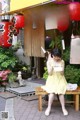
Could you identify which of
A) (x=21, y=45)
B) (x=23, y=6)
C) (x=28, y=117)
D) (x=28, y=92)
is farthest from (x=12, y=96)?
(x=21, y=45)

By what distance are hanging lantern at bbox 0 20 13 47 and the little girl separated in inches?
145

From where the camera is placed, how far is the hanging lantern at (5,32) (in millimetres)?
11703

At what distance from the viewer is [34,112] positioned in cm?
851

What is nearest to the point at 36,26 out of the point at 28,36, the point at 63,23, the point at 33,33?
the point at 33,33

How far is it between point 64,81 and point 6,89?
12.3 feet

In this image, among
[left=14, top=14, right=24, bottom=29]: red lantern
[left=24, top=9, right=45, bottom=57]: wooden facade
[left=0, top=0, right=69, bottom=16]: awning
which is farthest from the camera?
[left=24, top=9, right=45, bottom=57]: wooden facade

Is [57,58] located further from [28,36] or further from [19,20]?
[28,36]

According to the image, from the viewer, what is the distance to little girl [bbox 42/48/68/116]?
824cm

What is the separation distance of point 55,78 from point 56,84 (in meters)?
0.18

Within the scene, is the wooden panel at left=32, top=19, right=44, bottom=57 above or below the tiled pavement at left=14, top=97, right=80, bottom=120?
above

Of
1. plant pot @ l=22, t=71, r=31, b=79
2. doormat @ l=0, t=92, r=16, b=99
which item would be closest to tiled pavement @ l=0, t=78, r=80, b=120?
doormat @ l=0, t=92, r=16, b=99

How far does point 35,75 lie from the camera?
1423 centimetres

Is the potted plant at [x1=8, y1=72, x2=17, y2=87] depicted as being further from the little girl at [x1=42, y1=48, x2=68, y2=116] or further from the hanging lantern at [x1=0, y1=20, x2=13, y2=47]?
the little girl at [x1=42, y1=48, x2=68, y2=116]

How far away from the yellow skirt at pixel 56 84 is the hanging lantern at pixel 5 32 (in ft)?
12.9
